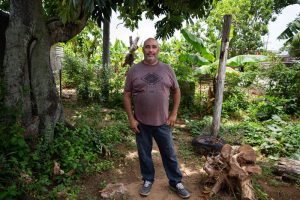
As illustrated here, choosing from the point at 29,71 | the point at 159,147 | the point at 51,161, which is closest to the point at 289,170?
the point at 159,147

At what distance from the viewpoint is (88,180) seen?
145 inches

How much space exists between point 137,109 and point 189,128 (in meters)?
3.65

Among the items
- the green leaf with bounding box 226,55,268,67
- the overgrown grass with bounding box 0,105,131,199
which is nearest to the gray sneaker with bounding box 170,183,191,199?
the overgrown grass with bounding box 0,105,131,199

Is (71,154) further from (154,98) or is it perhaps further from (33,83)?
(154,98)

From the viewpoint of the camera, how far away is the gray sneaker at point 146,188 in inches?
131

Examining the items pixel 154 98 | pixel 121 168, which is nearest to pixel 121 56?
pixel 121 168

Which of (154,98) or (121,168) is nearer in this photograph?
(154,98)

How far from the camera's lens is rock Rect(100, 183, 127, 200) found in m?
3.26

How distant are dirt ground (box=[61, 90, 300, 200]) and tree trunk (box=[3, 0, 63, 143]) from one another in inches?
43.1

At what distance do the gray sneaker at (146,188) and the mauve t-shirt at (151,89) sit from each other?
0.89 m

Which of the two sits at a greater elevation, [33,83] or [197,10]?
[197,10]

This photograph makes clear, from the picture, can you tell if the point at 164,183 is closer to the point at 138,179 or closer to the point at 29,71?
the point at 138,179

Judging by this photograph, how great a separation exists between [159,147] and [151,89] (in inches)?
30.7

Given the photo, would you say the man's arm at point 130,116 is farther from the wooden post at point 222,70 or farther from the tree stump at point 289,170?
the tree stump at point 289,170
